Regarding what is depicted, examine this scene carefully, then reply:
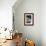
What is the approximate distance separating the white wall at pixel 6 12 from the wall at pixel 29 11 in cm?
117

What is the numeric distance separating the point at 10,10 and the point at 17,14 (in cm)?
119

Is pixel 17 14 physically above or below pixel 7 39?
above

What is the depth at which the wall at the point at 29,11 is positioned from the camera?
5.39 meters

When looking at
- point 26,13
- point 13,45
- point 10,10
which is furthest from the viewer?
point 26,13

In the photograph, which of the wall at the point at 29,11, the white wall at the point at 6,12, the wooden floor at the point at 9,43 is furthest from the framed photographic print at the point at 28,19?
the wooden floor at the point at 9,43

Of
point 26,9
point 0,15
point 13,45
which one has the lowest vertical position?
point 13,45

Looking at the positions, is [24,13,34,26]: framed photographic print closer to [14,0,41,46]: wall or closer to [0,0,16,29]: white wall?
[14,0,41,46]: wall

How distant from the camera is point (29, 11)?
538 centimetres

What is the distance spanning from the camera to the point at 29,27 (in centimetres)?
539

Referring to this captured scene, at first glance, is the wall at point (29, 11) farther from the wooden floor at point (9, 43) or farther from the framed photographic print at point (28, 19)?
the wooden floor at point (9, 43)

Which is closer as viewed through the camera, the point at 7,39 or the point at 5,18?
the point at 7,39

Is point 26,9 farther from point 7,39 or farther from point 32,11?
point 7,39

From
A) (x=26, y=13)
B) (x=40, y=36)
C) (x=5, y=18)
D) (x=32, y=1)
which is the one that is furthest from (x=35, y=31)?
(x=5, y=18)

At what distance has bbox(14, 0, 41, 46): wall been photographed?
539 cm
